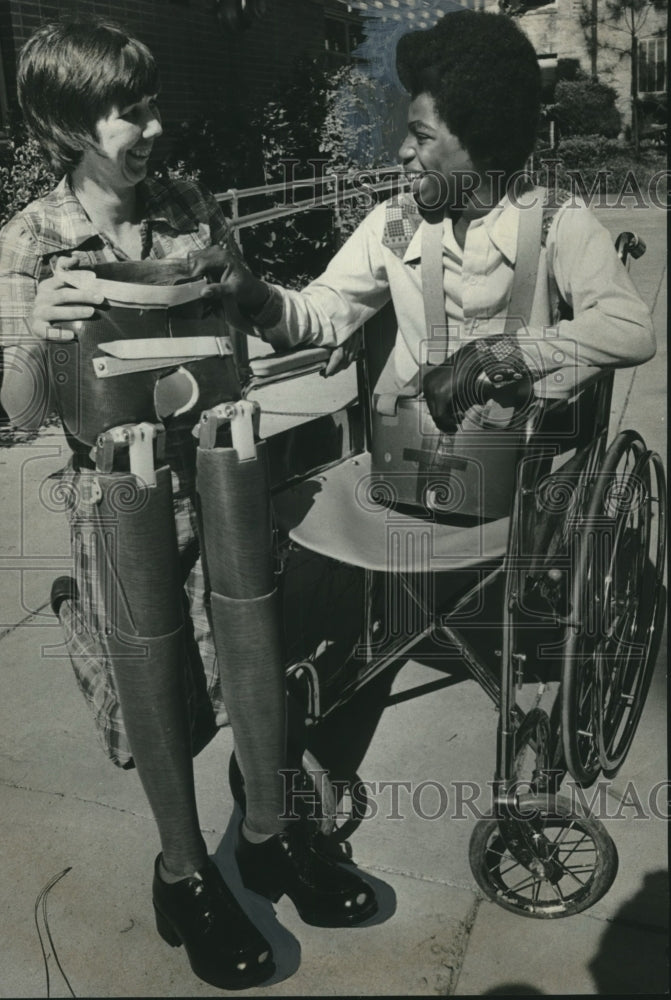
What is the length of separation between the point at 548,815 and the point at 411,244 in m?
1.43

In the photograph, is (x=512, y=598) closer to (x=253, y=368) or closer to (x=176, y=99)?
(x=253, y=368)

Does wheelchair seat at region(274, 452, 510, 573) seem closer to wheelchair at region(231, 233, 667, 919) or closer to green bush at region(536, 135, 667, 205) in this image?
wheelchair at region(231, 233, 667, 919)

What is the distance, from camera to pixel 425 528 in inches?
101

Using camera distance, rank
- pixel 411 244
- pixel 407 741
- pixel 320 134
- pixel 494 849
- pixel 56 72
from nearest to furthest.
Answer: pixel 56 72 < pixel 494 849 < pixel 411 244 < pixel 407 741 < pixel 320 134

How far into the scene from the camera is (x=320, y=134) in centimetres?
864

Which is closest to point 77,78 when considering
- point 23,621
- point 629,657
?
point 629,657

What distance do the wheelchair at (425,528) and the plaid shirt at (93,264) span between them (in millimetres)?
151

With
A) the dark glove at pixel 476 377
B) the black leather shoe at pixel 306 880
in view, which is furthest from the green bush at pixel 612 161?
the black leather shoe at pixel 306 880

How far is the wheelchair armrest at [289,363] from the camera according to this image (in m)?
2.44

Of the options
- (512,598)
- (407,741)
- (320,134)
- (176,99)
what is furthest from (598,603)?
(176,99)

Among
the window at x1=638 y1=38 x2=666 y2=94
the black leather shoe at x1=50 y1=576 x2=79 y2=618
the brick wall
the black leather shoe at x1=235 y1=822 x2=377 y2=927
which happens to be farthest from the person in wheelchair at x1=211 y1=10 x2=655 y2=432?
the window at x1=638 y1=38 x2=666 y2=94

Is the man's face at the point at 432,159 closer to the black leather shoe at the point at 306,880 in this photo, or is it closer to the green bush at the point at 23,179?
the black leather shoe at the point at 306,880

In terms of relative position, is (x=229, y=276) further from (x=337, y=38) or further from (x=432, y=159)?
(x=337, y=38)

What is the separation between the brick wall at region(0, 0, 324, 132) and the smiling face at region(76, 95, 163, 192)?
572cm
